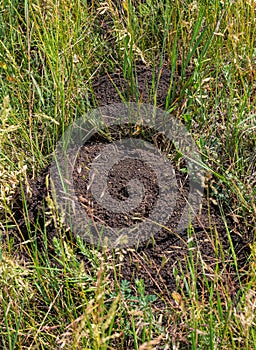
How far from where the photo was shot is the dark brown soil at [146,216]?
5.79ft

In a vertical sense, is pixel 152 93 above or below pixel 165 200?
above

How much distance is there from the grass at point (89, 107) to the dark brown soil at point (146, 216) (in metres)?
0.03

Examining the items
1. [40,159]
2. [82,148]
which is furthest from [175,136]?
[40,159]

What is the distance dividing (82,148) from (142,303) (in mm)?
726

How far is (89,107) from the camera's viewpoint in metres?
2.17

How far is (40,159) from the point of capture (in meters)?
2.06

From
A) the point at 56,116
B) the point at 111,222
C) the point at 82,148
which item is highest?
the point at 56,116

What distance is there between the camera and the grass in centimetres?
170

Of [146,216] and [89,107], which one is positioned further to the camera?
[89,107]

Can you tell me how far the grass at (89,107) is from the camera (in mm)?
1698

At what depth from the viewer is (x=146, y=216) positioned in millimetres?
Result: 1899

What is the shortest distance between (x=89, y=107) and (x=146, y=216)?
0.54 meters

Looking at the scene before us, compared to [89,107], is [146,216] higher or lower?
lower

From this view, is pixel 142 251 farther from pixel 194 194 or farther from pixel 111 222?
pixel 194 194
